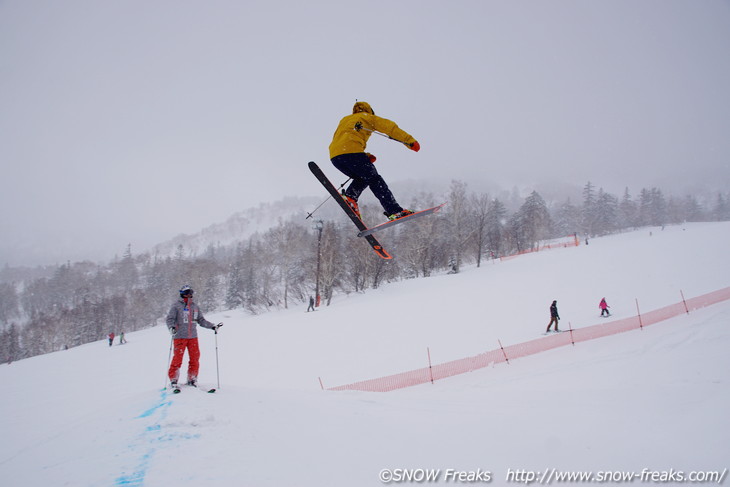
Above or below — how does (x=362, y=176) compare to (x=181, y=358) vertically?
above

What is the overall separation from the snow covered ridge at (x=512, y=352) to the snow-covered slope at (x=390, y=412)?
24.9 inches

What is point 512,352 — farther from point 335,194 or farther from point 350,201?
point 335,194

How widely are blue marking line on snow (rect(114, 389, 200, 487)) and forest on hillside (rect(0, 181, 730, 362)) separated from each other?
20.8 m

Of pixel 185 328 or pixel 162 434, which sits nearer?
pixel 162 434

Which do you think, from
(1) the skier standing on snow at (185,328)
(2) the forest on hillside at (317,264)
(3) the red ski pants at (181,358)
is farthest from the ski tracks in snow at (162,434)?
(2) the forest on hillside at (317,264)

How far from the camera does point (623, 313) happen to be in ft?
46.2

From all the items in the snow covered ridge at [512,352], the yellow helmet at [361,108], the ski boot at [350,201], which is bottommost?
→ the snow covered ridge at [512,352]

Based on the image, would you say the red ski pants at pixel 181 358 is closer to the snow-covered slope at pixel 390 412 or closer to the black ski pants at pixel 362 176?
the snow-covered slope at pixel 390 412

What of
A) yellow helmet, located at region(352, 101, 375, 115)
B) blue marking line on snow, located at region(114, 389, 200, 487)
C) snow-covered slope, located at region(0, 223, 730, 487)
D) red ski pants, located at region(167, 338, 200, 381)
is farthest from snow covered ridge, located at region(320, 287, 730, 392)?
yellow helmet, located at region(352, 101, 375, 115)

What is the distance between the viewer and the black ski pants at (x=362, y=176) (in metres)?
5.05

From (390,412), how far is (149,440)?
238cm

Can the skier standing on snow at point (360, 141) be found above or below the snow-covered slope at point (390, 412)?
above

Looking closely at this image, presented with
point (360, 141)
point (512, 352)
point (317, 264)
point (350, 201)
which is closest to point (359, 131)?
point (360, 141)

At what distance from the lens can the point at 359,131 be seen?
16.4 ft
